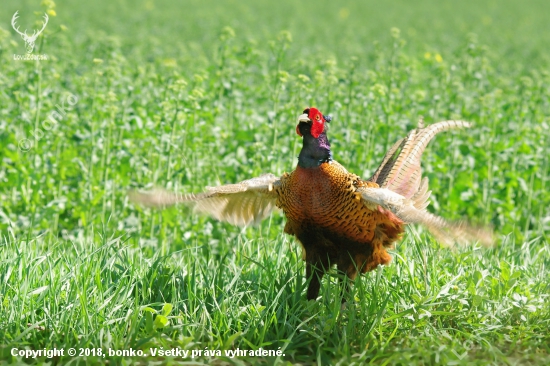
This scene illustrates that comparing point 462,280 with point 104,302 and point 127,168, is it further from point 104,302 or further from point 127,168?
point 127,168

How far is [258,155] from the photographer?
19.1ft

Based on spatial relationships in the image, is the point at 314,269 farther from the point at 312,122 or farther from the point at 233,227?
the point at 233,227

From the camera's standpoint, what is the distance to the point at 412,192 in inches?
179

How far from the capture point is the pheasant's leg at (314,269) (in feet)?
13.9

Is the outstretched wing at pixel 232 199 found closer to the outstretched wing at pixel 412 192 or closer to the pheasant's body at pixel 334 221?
the pheasant's body at pixel 334 221

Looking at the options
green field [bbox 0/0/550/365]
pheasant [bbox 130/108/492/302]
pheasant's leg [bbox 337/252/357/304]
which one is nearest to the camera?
pheasant [bbox 130/108/492/302]

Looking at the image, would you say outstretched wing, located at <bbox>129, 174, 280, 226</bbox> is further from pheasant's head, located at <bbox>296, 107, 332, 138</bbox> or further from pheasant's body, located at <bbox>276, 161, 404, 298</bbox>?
pheasant's head, located at <bbox>296, 107, 332, 138</bbox>

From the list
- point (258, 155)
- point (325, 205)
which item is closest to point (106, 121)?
point (258, 155)

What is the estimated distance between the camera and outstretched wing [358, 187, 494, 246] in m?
3.69

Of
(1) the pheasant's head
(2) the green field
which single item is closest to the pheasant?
(1) the pheasant's head

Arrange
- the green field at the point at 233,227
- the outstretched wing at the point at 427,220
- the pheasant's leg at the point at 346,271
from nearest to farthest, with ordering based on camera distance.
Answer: the outstretched wing at the point at 427,220, the green field at the point at 233,227, the pheasant's leg at the point at 346,271

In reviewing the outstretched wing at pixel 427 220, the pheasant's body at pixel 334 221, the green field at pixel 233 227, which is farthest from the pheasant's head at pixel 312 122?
the green field at pixel 233 227

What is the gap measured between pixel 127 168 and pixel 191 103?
2.87 ft

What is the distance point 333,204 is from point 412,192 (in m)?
0.84
